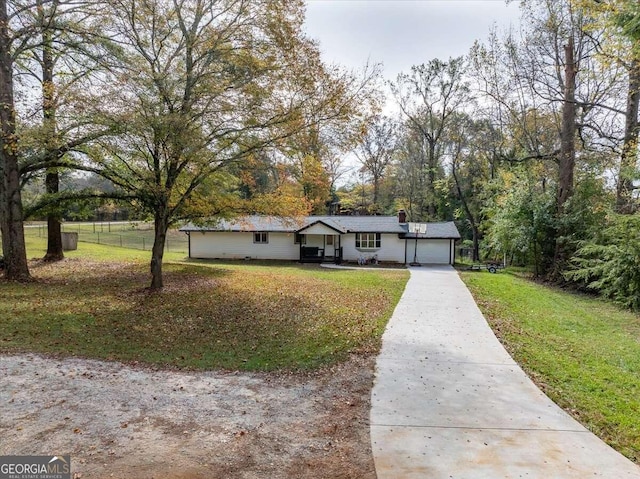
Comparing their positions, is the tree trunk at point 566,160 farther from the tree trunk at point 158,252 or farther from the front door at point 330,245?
the tree trunk at point 158,252

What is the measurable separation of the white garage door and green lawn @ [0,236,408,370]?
923cm

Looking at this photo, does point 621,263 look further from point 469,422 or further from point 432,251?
point 432,251

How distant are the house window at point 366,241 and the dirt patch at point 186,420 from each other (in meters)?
18.7

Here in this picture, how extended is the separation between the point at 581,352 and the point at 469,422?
4.18 meters

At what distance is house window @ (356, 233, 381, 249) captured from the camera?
80.8 ft

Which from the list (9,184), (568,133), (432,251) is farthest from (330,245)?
(9,184)

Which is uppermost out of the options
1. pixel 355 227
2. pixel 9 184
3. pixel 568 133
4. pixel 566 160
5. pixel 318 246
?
pixel 568 133

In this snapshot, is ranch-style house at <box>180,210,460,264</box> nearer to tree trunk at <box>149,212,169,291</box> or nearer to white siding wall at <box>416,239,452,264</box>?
white siding wall at <box>416,239,452,264</box>

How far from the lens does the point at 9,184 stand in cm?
1250

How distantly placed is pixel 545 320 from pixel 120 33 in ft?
47.1

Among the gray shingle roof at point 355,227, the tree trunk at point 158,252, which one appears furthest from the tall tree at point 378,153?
the tree trunk at point 158,252

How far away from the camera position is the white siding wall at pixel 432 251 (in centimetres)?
2428

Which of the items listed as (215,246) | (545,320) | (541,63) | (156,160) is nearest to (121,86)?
(156,160)

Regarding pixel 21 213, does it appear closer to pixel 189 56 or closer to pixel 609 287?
pixel 189 56
